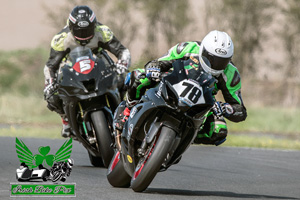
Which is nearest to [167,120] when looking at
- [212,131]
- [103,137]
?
[212,131]

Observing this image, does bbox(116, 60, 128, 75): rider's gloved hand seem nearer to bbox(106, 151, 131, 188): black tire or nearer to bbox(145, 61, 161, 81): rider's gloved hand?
bbox(106, 151, 131, 188): black tire

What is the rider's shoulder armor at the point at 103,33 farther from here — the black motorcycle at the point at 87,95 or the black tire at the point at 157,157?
the black tire at the point at 157,157

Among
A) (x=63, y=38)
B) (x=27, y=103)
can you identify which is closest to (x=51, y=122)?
(x=27, y=103)

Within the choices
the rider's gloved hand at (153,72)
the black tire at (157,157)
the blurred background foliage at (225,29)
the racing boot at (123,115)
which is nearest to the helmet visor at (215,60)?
the rider's gloved hand at (153,72)

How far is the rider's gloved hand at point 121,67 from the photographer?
10.3 meters

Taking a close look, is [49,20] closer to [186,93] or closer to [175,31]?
[175,31]

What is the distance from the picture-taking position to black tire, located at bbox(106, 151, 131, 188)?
25.9 feet

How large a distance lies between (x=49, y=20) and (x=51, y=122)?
1674 cm

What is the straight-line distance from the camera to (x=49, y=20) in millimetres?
41625

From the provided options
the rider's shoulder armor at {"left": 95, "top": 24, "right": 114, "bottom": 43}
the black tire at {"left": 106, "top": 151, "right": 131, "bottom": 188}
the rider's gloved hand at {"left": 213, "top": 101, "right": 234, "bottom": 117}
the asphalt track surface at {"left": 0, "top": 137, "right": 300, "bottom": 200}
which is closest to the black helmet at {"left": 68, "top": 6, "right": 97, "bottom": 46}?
the rider's shoulder armor at {"left": 95, "top": 24, "right": 114, "bottom": 43}

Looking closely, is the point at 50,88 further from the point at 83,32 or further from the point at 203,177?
the point at 203,177

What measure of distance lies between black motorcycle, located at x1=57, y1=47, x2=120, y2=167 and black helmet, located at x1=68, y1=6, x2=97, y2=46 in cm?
34

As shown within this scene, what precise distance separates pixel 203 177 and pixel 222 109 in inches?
104

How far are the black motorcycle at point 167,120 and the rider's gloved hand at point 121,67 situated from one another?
9.35 feet
